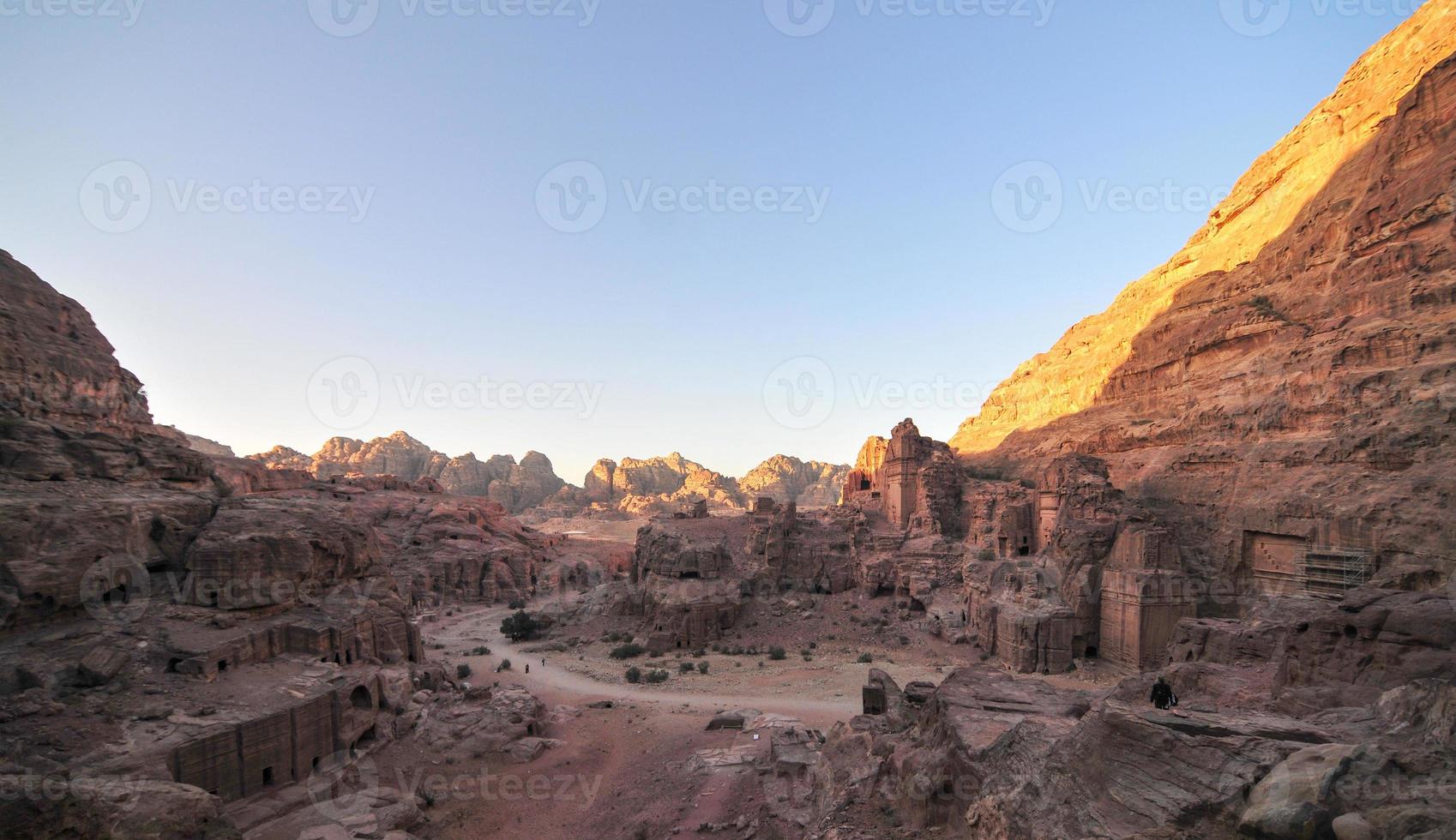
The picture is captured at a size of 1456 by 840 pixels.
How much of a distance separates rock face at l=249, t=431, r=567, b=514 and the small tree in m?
60.3

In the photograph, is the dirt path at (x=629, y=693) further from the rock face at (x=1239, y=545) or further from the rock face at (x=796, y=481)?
the rock face at (x=796, y=481)

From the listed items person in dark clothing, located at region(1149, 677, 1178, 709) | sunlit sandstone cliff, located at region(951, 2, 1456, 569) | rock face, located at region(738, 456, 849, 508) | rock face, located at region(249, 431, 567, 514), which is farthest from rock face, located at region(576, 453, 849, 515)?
person in dark clothing, located at region(1149, 677, 1178, 709)

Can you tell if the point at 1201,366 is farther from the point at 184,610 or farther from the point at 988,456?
the point at 184,610

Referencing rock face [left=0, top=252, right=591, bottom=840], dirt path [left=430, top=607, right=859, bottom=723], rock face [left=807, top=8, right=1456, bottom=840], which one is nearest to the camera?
rock face [left=807, top=8, right=1456, bottom=840]

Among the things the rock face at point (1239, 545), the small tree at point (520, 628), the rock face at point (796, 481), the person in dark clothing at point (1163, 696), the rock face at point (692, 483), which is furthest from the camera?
the rock face at point (796, 481)

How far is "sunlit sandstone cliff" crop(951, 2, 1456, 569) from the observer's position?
Result: 17312 mm

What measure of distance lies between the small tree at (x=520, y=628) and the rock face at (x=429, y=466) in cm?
6026

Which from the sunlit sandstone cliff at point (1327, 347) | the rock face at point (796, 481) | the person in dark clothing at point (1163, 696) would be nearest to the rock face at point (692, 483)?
the rock face at point (796, 481)

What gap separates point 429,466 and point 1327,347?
4038 inches

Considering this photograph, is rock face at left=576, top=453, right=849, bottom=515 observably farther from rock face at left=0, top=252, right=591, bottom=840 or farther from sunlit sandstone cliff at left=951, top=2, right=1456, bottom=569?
rock face at left=0, top=252, right=591, bottom=840

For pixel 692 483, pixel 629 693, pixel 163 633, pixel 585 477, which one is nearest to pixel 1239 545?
pixel 629 693

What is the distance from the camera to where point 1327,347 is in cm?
2102

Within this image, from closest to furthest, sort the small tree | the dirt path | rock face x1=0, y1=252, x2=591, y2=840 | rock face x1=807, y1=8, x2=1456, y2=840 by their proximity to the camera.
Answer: rock face x1=807, y1=8, x2=1456, y2=840, rock face x1=0, y1=252, x2=591, y2=840, the dirt path, the small tree

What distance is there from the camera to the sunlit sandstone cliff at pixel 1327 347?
17312 millimetres
